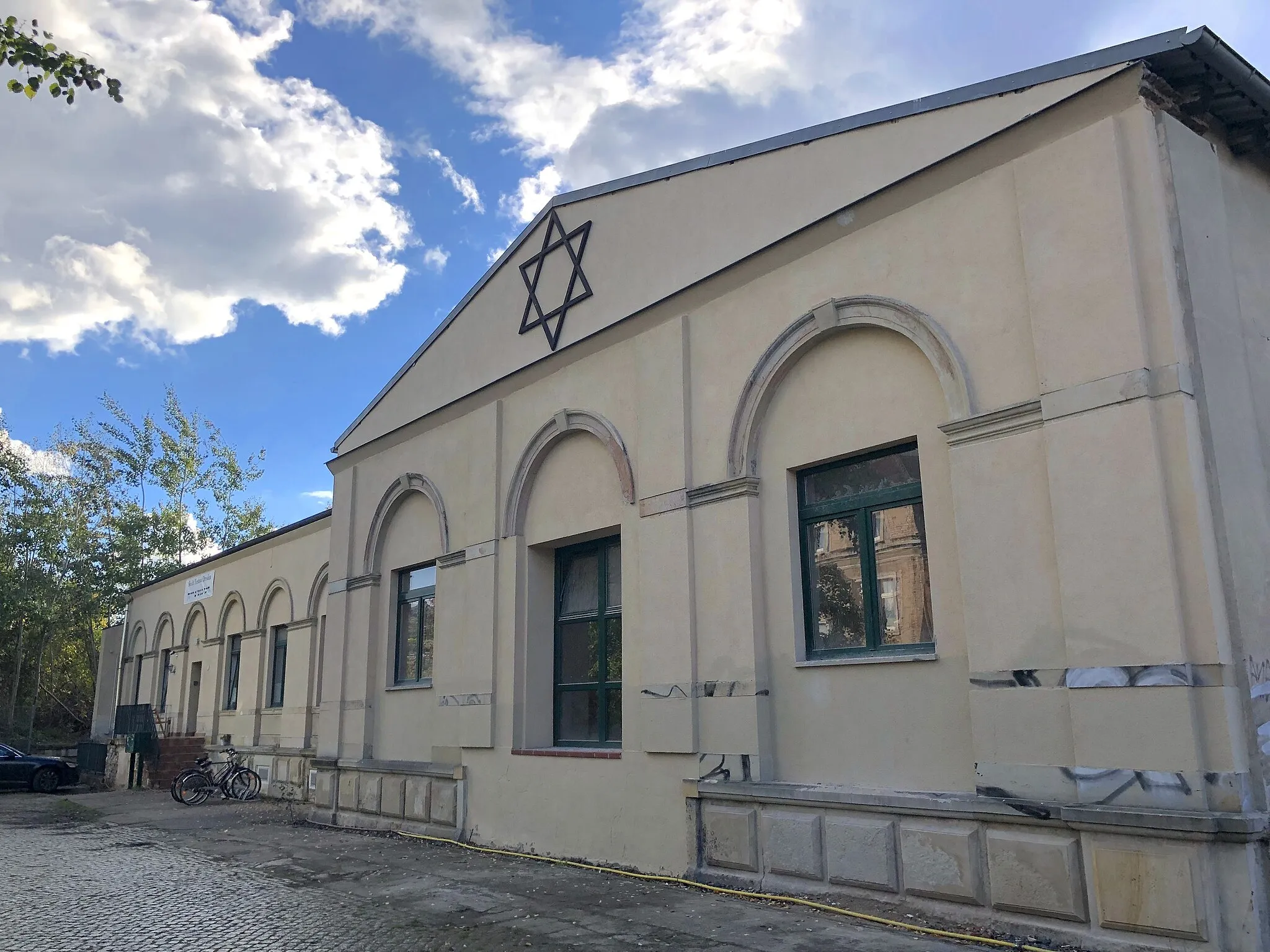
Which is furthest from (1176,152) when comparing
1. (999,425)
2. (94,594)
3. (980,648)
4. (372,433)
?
(94,594)

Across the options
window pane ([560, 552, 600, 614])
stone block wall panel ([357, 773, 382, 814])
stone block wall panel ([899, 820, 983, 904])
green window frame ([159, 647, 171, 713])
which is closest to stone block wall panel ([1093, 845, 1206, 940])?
stone block wall panel ([899, 820, 983, 904])

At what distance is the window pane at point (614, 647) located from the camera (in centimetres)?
1044

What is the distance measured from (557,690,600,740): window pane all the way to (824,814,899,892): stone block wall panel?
12.0ft

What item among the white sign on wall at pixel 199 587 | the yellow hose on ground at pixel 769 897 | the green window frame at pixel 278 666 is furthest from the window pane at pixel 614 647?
the white sign on wall at pixel 199 587

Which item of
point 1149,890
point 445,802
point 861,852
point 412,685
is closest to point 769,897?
point 861,852

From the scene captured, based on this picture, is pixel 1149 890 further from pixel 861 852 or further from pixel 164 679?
pixel 164 679

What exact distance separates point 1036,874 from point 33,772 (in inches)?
967

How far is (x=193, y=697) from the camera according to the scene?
26.2 m

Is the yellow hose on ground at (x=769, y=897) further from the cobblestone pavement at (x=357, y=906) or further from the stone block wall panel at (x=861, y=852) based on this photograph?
the stone block wall panel at (x=861, y=852)

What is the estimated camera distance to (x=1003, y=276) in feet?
23.3

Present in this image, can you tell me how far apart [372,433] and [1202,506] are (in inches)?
467

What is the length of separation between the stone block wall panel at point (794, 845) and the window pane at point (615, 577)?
319cm

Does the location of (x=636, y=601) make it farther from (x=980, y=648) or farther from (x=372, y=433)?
(x=372, y=433)

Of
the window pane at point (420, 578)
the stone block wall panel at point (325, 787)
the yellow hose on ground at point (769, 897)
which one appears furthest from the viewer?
the stone block wall panel at point (325, 787)
